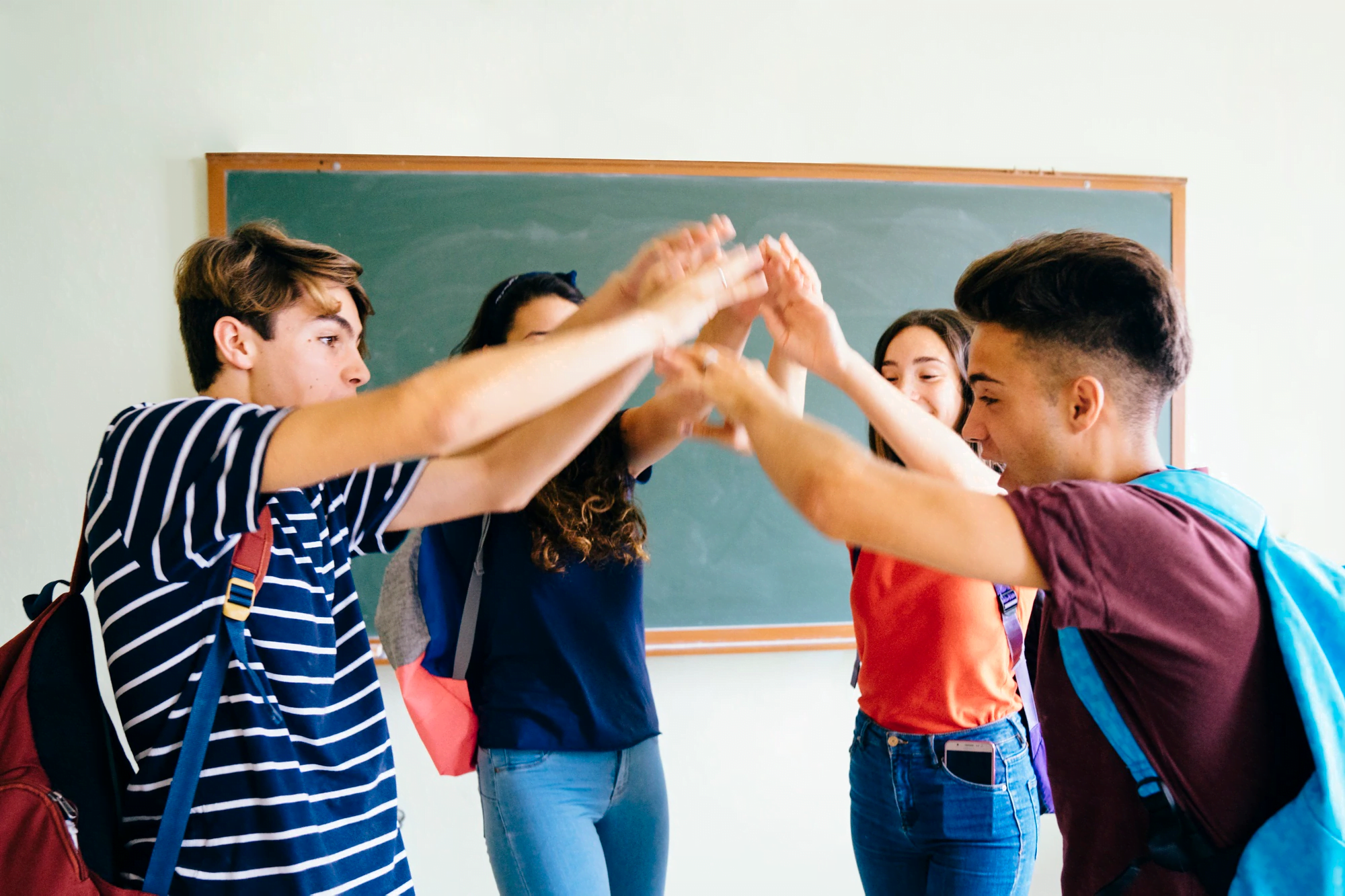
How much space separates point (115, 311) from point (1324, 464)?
3756mm

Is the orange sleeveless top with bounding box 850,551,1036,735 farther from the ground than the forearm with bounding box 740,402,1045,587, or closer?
closer

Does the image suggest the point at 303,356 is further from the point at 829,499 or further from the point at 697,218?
the point at 697,218

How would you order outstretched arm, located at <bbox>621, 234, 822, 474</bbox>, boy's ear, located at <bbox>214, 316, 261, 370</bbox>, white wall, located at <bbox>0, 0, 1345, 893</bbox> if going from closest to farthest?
boy's ear, located at <bbox>214, 316, 261, 370</bbox> → outstretched arm, located at <bbox>621, 234, 822, 474</bbox> → white wall, located at <bbox>0, 0, 1345, 893</bbox>

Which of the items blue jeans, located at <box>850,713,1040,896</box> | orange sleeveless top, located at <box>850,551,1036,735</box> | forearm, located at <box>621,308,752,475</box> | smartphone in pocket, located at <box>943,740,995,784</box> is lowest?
blue jeans, located at <box>850,713,1040,896</box>

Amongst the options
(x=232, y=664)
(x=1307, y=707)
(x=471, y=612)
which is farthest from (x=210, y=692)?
(x=1307, y=707)

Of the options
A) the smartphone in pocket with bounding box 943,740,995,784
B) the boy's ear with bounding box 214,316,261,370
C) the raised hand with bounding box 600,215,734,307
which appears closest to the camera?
the boy's ear with bounding box 214,316,261,370

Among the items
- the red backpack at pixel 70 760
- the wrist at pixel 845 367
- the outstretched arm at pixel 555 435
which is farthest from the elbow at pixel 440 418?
the wrist at pixel 845 367

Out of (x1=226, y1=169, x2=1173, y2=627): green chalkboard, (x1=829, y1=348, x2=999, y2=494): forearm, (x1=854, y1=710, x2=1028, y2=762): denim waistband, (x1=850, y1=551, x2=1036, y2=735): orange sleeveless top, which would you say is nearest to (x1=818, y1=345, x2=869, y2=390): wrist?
(x1=829, y1=348, x2=999, y2=494): forearm

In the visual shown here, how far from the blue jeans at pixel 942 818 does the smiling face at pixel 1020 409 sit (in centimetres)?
60

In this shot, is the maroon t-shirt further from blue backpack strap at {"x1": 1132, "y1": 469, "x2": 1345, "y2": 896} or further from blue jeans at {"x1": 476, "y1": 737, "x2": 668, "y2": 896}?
blue jeans at {"x1": 476, "y1": 737, "x2": 668, "y2": 896}

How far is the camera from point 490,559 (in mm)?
1636

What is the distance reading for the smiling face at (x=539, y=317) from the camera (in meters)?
1.67

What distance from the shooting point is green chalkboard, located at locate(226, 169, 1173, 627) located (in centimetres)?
252

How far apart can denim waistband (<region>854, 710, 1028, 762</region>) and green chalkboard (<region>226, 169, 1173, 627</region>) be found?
3.63 feet
